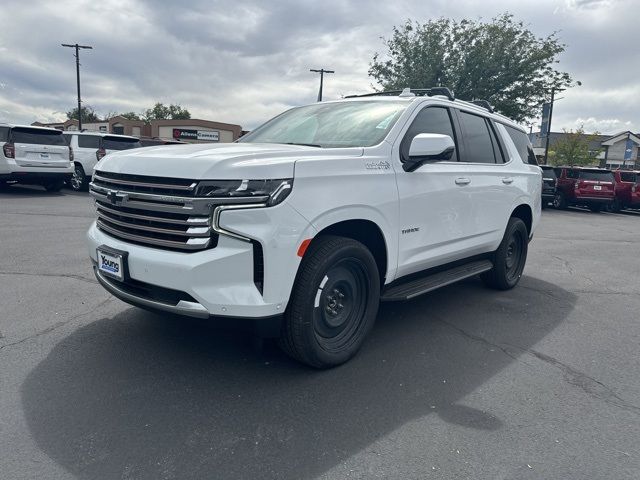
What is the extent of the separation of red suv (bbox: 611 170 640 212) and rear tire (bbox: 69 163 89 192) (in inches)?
761

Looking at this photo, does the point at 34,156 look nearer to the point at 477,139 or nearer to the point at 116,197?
the point at 116,197

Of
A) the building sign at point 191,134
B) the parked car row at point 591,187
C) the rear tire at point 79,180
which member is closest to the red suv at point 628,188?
the parked car row at point 591,187

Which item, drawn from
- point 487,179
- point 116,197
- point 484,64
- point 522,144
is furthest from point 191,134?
point 116,197

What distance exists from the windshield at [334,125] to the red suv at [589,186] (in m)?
Result: 17.0

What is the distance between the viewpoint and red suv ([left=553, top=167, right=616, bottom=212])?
18422 millimetres

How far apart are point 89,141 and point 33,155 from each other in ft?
8.28

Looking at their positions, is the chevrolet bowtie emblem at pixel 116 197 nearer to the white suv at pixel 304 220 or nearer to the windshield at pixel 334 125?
the white suv at pixel 304 220

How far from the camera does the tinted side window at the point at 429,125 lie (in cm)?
380

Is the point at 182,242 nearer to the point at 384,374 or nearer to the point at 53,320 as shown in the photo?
the point at 384,374

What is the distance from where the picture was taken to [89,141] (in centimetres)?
1570

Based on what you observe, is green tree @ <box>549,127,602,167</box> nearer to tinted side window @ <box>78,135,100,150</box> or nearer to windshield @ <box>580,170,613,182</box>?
windshield @ <box>580,170,613,182</box>

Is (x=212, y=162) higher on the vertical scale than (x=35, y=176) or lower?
higher

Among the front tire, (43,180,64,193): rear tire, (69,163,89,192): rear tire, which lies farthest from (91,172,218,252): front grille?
(69,163,89,192): rear tire

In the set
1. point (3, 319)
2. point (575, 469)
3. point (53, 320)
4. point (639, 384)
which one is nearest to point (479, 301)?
point (639, 384)
